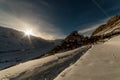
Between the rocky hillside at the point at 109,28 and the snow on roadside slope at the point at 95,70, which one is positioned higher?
the rocky hillside at the point at 109,28

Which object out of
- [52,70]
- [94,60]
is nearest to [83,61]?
[94,60]

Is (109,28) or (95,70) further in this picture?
(109,28)

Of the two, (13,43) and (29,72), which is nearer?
(29,72)

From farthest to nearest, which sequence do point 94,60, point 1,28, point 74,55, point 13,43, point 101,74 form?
point 1,28
point 13,43
point 74,55
point 94,60
point 101,74

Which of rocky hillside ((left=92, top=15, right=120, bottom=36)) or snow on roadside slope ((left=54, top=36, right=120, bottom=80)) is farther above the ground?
rocky hillside ((left=92, top=15, right=120, bottom=36))

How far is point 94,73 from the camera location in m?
6.36

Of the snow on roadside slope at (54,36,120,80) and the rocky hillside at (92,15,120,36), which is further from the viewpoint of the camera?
the rocky hillside at (92,15,120,36)

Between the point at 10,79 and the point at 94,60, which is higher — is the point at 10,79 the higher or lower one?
the lower one

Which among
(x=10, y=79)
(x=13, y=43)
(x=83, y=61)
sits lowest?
(x=10, y=79)

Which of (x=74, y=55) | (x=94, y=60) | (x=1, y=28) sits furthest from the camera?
(x=1, y=28)

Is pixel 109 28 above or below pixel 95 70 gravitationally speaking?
above

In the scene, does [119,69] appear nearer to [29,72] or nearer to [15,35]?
[29,72]

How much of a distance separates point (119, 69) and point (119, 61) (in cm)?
111

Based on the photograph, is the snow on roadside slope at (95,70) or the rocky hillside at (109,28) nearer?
the snow on roadside slope at (95,70)
